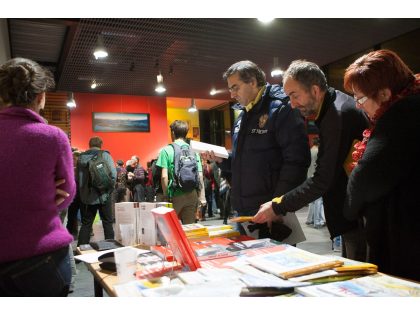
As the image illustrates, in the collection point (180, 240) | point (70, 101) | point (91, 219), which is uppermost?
point (70, 101)

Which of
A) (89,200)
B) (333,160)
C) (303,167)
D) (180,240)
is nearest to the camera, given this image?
(180,240)

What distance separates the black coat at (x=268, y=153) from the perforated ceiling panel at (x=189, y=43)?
3549 mm

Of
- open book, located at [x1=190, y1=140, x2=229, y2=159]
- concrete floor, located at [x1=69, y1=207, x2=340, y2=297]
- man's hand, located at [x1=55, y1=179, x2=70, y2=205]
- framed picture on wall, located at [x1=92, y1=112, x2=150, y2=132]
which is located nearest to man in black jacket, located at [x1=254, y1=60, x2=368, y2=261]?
open book, located at [x1=190, y1=140, x2=229, y2=159]

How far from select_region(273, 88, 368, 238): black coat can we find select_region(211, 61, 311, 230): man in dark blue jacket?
0.19 metres

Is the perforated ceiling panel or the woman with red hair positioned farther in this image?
the perforated ceiling panel

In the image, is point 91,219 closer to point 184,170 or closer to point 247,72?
point 184,170

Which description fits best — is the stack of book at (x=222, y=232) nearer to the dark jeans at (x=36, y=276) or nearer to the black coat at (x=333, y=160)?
the black coat at (x=333, y=160)

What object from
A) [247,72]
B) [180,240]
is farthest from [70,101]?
[180,240]

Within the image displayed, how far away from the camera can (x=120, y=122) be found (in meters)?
10.2

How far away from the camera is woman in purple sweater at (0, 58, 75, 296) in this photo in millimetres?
1243

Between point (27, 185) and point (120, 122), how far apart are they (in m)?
9.25

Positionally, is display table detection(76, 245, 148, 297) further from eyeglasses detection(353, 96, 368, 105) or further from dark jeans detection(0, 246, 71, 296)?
eyeglasses detection(353, 96, 368, 105)
